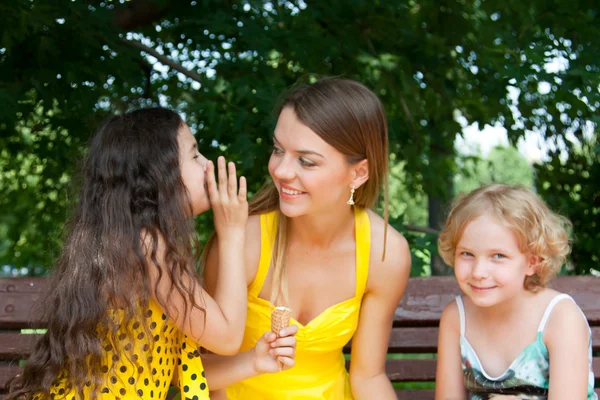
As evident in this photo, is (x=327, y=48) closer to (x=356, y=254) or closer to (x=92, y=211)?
(x=356, y=254)

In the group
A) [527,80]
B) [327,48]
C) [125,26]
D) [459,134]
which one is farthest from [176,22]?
[527,80]

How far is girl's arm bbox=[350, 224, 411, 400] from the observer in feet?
9.02

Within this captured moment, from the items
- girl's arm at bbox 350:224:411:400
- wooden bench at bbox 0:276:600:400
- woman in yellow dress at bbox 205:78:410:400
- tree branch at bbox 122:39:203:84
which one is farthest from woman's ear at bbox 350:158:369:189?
tree branch at bbox 122:39:203:84

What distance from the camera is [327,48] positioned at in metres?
3.75

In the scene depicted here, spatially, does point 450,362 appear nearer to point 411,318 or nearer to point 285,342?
point 411,318

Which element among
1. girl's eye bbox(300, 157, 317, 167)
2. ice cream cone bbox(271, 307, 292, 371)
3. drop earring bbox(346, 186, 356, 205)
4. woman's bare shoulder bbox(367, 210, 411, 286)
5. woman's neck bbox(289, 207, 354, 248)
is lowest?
ice cream cone bbox(271, 307, 292, 371)

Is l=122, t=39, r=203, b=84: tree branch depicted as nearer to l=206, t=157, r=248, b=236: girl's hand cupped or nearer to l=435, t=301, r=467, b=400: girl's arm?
l=206, t=157, r=248, b=236: girl's hand cupped

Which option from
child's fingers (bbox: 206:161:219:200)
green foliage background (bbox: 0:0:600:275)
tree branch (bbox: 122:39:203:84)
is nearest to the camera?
child's fingers (bbox: 206:161:219:200)

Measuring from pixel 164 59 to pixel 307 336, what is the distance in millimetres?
1975

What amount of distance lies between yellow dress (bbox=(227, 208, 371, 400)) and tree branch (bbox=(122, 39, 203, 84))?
1368 mm

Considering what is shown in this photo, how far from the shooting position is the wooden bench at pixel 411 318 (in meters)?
3.00

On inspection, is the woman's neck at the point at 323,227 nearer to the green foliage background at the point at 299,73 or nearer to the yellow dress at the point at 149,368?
the yellow dress at the point at 149,368

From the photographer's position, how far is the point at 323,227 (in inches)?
108

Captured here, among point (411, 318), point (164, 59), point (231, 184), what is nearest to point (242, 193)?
point (231, 184)
